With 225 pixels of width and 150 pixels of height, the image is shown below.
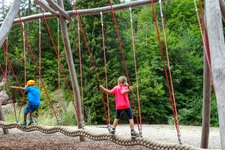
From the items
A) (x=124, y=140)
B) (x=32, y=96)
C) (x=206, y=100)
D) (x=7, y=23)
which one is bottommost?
(x=124, y=140)

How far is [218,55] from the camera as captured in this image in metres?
3.26

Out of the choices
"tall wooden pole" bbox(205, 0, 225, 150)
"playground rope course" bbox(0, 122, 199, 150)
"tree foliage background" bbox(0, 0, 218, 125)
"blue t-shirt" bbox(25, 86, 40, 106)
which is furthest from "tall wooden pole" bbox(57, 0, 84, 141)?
"tree foliage background" bbox(0, 0, 218, 125)

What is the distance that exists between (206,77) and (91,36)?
9.76m

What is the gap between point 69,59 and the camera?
684 cm

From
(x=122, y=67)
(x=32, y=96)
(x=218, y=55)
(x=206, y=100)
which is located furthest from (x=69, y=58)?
(x=122, y=67)

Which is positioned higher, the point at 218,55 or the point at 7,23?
the point at 7,23

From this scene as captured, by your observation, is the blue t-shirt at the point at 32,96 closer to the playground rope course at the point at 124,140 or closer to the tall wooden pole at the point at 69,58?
the playground rope course at the point at 124,140

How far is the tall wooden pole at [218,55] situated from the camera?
10.4 ft

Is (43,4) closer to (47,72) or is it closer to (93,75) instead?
(93,75)

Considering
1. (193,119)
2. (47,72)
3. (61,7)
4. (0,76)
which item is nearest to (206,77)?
(61,7)

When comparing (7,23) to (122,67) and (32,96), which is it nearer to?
(32,96)

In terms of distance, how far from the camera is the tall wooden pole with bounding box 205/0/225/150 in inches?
125

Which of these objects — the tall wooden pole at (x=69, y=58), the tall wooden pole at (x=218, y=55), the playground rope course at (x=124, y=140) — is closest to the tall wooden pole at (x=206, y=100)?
the playground rope course at (x=124, y=140)

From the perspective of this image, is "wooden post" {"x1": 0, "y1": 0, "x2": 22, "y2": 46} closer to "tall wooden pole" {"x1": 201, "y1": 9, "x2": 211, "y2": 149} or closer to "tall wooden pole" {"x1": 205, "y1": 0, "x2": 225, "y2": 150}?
"tall wooden pole" {"x1": 205, "y1": 0, "x2": 225, "y2": 150}
